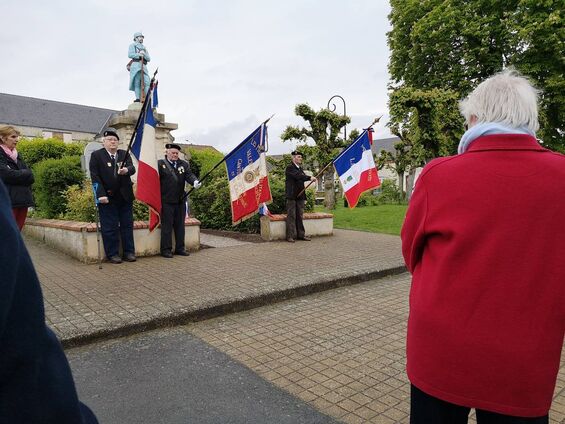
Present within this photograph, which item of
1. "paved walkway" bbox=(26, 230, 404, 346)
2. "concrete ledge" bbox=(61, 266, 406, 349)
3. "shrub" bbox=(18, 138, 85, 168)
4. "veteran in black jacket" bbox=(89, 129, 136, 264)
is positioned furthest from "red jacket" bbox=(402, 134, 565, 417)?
"shrub" bbox=(18, 138, 85, 168)

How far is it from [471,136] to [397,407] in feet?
7.34

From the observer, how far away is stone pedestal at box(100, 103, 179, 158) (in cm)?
1191

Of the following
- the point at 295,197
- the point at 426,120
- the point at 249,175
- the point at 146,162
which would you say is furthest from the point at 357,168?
the point at 426,120

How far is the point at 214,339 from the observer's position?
173 inches

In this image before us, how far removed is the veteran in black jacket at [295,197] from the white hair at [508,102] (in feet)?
27.8

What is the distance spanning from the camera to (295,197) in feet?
34.2

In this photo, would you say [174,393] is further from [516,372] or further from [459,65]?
[459,65]

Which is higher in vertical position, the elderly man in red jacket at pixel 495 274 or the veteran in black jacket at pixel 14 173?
the veteran in black jacket at pixel 14 173

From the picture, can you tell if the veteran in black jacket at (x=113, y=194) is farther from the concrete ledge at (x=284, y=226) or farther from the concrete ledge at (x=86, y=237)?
the concrete ledge at (x=284, y=226)

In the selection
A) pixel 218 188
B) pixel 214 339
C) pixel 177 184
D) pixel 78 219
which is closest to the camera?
pixel 214 339

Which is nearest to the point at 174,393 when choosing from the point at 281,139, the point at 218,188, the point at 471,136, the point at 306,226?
the point at 471,136

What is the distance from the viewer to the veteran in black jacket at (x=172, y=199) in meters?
8.38

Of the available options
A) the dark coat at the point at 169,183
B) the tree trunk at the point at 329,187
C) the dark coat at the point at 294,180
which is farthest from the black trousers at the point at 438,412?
the tree trunk at the point at 329,187

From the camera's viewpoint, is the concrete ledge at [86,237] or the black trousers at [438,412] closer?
the black trousers at [438,412]
